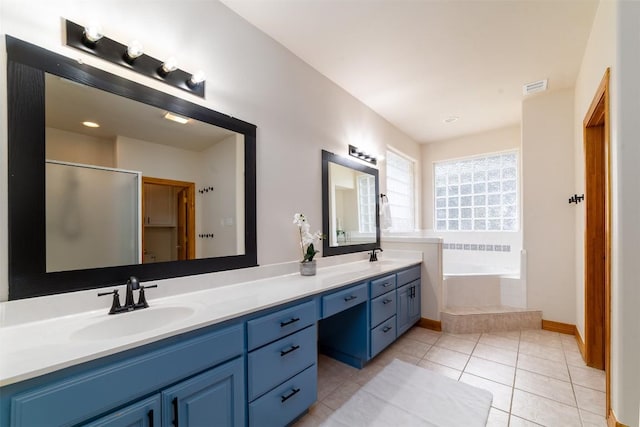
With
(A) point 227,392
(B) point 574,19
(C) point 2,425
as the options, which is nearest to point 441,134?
(B) point 574,19

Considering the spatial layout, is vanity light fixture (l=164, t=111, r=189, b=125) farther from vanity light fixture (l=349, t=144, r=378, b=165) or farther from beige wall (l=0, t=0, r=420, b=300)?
vanity light fixture (l=349, t=144, r=378, b=165)

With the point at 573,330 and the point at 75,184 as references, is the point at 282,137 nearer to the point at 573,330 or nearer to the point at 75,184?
the point at 75,184

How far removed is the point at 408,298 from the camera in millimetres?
2811

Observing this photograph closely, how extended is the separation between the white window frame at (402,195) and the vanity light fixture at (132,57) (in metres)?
2.82

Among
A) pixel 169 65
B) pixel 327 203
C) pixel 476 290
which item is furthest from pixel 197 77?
pixel 476 290

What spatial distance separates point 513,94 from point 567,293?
7.44ft

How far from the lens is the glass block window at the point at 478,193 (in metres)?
4.04

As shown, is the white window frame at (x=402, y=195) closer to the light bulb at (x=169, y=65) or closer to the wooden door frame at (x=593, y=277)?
the wooden door frame at (x=593, y=277)

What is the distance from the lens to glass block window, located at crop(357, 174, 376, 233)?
3146mm

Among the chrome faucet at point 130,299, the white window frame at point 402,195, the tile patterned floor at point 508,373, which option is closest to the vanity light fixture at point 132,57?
the chrome faucet at point 130,299

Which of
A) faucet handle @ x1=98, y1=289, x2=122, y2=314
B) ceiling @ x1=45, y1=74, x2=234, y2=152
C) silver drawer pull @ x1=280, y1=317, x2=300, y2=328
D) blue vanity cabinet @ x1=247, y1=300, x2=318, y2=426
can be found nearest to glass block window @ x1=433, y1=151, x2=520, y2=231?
blue vanity cabinet @ x1=247, y1=300, x2=318, y2=426

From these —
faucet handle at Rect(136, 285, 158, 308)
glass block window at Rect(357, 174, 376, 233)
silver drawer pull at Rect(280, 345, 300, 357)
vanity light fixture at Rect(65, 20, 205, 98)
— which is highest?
vanity light fixture at Rect(65, 20, 205, 98)

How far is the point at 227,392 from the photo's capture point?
1.19 metres

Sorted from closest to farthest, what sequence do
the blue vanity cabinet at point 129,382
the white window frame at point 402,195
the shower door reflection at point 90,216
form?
1. the blue vanity cabinet at point 129,382
2. the shower door reflection at point 90,216
3. the white window frame at point 402,195
